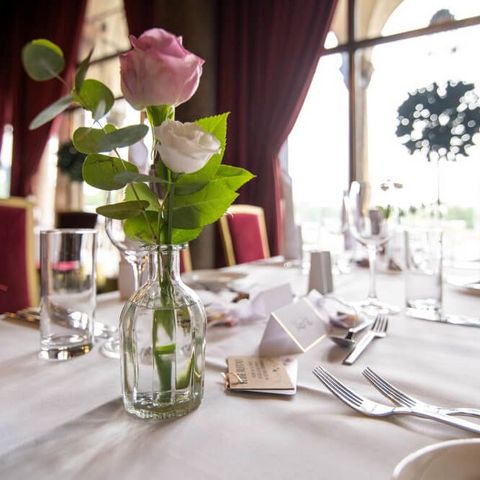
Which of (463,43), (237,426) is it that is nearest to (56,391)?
(237,426)

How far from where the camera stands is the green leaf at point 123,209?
16.8 inches

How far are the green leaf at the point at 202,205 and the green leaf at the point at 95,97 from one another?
0.35ft

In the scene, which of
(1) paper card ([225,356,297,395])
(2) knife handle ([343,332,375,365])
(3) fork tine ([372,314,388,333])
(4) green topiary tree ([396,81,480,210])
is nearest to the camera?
(1) paper card ([225,356,297,395])

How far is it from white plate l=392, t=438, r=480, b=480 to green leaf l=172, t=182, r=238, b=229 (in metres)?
0.28

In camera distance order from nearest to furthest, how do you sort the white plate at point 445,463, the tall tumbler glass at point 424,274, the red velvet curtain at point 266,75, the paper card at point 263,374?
the white plate at point 445,463 < the paper card at point 263,374 < the tall tumbler glass at point 424,274 < the red velvet curtain at point 266,75

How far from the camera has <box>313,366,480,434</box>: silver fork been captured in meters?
0.41

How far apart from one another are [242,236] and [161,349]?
177cm

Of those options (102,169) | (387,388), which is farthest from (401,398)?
(102,169)

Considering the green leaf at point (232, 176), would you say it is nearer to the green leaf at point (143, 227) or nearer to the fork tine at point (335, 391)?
the green leaf at point (143, 227)

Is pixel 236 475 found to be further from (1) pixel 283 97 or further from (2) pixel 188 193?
(1) pixel 283 97

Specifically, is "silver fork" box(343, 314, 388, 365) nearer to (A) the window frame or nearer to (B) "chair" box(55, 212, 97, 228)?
(B) "chair" box(55, 212, 97, 228)

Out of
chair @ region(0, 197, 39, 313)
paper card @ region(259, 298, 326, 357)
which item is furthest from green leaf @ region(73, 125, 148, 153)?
chair @ region(0, 197, 39, 313)

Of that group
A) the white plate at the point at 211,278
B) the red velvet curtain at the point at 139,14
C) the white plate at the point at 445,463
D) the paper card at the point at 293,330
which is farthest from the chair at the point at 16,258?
the red velvet curtain at the point at 139,14

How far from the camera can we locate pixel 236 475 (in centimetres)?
34
